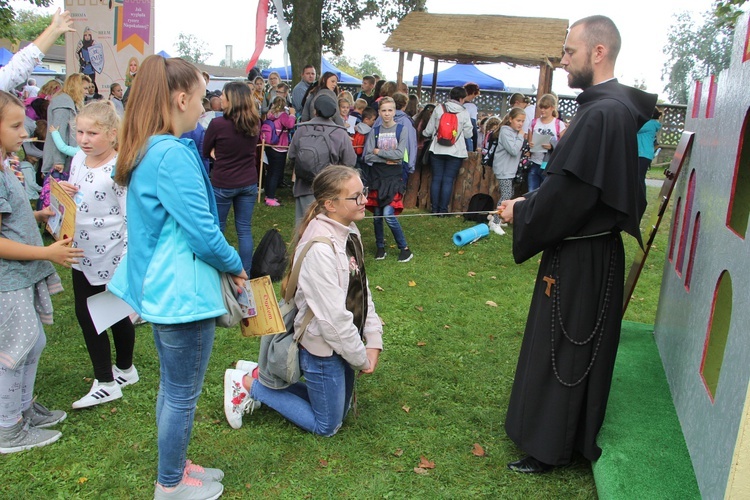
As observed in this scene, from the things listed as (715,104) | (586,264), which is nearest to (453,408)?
(586,264)

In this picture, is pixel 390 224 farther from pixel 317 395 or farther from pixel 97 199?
pixel 97 199

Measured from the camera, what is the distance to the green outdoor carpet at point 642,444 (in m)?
3.01

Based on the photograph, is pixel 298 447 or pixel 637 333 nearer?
pixel 298 447

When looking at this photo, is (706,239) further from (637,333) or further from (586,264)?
(637,333)

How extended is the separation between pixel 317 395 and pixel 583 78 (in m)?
2.21

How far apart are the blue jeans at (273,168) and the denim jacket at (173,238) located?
8.40 meters

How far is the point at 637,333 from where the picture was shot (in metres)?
5.27

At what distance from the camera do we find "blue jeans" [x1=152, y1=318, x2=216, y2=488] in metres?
2.64

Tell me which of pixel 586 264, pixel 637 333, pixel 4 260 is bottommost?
pixel 637 333

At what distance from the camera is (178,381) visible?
2.72 metres

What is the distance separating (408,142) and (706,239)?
5138mm

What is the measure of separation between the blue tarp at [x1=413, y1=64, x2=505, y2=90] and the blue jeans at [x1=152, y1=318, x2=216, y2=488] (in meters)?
23.3

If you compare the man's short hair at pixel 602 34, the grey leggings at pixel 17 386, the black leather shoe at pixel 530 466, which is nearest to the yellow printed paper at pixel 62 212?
the grey leggings at pixel 17 386

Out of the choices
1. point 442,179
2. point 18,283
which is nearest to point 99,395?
point 18,283
